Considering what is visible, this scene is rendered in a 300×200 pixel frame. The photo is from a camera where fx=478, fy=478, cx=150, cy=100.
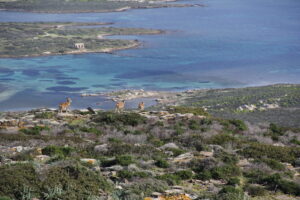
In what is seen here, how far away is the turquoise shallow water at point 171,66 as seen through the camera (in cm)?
6850

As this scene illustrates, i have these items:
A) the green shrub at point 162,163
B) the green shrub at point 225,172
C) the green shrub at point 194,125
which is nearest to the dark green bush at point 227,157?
the green shrub at point 225,172

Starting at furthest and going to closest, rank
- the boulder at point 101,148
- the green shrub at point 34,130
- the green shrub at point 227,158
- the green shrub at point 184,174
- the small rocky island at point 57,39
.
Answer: the small rocky island at point 57,39 < the green shrub at point 34,130 < the boulder at point 101,148 < the green shrub at point 227,158 < the green shrub at point 184,174

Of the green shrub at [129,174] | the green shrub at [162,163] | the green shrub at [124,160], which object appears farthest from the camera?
the green shrub at [162,163]

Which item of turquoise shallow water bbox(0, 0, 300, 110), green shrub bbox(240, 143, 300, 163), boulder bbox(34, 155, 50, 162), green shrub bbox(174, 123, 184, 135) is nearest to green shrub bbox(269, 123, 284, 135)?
green shrub bbox(174, 123, 184, 135)

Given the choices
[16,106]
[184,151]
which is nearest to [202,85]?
[16,106]

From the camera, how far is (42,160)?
1456 cm

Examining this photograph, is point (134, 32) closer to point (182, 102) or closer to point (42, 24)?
point (42, 24)

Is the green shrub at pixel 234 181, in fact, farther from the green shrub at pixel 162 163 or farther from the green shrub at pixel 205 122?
the green shrub at pixel 205 122

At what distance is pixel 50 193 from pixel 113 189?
5.92ft

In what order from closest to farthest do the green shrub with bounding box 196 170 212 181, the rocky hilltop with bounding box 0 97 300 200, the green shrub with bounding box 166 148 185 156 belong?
the rocky hilltop with bounding box 0 97 300 200, the green shrub with bounding box 196 170 212 181, the green shrub with bounding box 166 148 185 156

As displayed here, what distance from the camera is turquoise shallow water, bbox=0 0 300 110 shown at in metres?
68.5

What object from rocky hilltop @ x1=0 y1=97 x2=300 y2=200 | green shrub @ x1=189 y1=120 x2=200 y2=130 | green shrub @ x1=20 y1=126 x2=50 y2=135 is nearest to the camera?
rocky hilltop @ x1=0 y1=97 x2=300 y2=200

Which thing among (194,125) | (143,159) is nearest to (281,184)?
(143,159)

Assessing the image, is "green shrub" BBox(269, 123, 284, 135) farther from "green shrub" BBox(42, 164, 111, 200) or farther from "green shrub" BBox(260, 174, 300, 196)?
"green shrub" BBox(42, 164, 111, 200)
